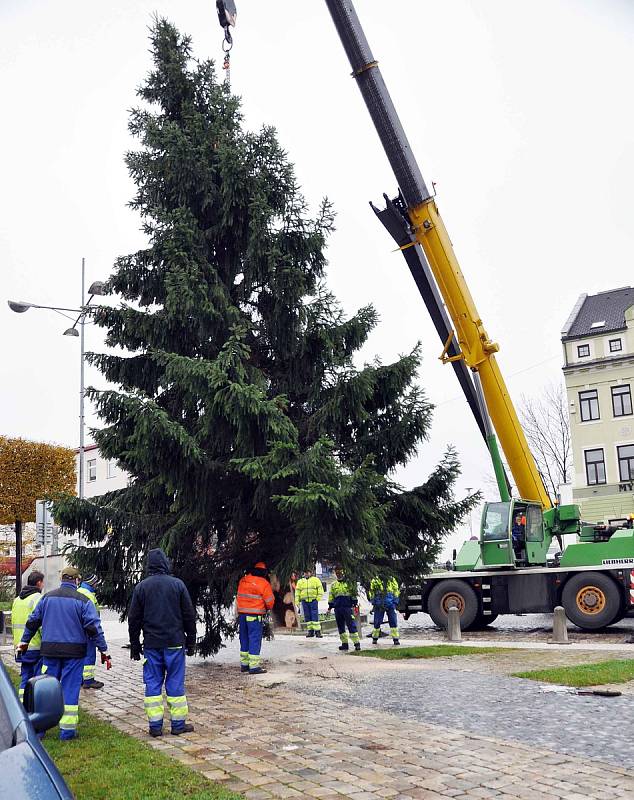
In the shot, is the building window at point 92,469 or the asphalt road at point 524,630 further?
the building window at point 92,469

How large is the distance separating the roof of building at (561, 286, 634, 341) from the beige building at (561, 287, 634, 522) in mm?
68

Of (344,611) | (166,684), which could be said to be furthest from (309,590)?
(166,684)

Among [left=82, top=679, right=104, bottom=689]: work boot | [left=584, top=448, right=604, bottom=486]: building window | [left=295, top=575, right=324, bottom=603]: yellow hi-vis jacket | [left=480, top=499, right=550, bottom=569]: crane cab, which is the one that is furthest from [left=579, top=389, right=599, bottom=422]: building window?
[left=82, top=679, right=104, bottom=689]: work boot

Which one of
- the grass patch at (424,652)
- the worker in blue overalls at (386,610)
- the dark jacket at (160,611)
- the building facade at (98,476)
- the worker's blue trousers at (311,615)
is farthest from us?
the building facade at (98,476)

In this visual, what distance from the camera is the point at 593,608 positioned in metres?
17.8

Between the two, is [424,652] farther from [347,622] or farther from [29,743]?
[29,743]

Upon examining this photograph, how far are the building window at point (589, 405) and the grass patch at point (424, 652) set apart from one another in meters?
27.3

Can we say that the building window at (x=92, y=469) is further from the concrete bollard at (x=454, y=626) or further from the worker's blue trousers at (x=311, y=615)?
the concrete bollard at (x=454, y=626)

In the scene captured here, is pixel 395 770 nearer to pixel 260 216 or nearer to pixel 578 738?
pixel 578 738

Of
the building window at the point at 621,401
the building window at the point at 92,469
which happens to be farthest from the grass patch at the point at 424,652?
the building window at the point at 92,469

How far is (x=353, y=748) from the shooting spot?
6875 mm

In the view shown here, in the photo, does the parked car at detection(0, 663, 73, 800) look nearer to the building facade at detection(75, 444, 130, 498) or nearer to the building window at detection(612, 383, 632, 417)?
the building window at detection(612, 383, 632, 417)

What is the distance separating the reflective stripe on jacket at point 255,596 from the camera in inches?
467

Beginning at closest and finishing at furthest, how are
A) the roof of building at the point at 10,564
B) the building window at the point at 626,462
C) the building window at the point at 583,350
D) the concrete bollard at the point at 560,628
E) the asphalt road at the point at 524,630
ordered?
the concrete bollard at the point at 560,628 → the asphalt road at the point at 524,630 → the building window at the point at 626,462 → the roof of building at the point at 10,564 → the building window at the point at 583,350
